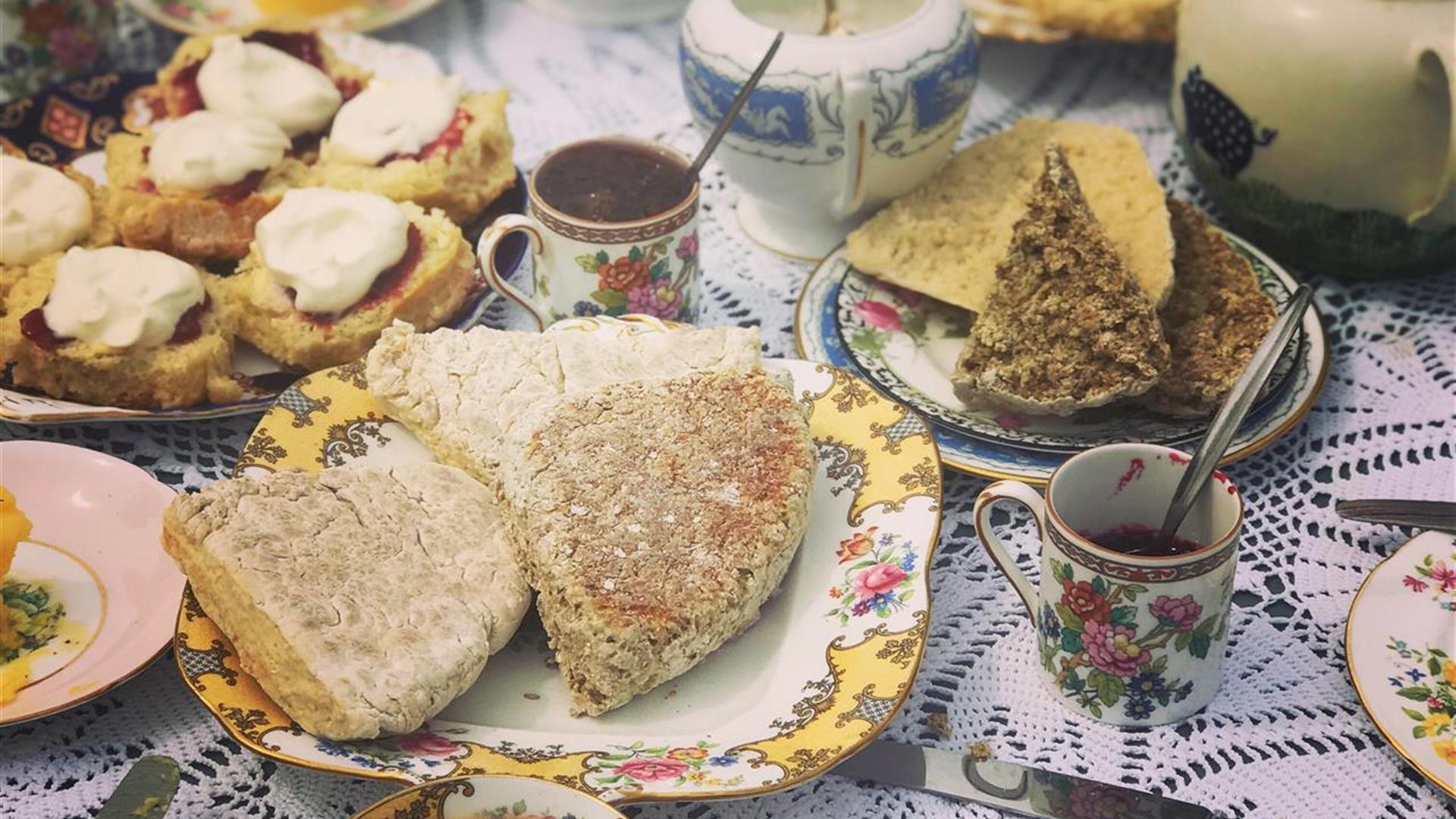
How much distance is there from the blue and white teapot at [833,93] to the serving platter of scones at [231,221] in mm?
331

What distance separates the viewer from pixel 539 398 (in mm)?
1430

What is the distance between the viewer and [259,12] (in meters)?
2.35

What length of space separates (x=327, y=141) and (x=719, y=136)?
556 millimetres

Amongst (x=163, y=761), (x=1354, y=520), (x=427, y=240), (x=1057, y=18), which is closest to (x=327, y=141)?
(x=427, y=240)

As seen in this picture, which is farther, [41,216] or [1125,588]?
[41,216]

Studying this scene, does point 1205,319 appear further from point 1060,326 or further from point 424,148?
point 424,148

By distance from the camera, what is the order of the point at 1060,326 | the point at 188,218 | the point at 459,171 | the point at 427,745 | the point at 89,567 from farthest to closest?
the point at 459,171, the point at 188,218, the point at 1060,326, the point at 89,567, the point at 427,745

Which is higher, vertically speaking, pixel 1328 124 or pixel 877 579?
pixel 1328 124

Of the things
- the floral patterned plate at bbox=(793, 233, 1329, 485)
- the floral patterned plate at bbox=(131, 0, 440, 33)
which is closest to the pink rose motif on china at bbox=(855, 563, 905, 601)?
the floral patterned plate at bbox=(793, 233, 1329, 485)

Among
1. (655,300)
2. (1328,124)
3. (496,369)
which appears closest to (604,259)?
(655,300)

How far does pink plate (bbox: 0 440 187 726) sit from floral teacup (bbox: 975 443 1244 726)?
2.63 feet

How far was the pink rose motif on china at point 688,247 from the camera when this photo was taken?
5.50ft

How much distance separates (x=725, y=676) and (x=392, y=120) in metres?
1.01

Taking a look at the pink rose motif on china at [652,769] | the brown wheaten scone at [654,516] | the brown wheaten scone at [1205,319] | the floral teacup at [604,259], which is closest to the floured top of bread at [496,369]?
the brown wheaten scone at [654,516]
